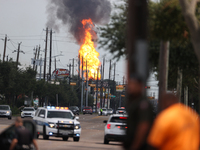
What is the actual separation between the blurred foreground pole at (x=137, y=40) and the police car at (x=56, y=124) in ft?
51.1

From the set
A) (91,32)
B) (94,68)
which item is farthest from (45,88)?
(94,68)

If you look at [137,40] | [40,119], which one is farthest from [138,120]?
[40,119]

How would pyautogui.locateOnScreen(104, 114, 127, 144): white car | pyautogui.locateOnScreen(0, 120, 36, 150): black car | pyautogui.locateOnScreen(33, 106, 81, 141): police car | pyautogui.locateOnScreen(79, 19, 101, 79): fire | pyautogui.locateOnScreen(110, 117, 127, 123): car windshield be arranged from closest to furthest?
pyautogui.locateOnScreen(0, 120, 36, 150): black car
pyautogui.locateOnScreen(104, 114, 127, 144): white car
pyautogui.locateOnScreen(110, 117, 127, 123): car windshield
pyautogui.locateOnScreen(33, 106, 81, 141): police car
pyautogui.locateOnScreen(79, 19, 101, 79): fire

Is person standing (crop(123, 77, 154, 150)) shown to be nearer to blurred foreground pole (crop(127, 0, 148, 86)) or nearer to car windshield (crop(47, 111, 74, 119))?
blurred foreground pole (crop(127, 0, 148, 86))

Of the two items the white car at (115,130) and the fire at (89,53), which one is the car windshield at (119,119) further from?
the fire at (89,53)

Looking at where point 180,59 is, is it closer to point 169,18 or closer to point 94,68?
point 169,18

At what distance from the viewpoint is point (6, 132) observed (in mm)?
9453

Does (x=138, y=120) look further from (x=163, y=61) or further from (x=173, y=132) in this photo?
(x=163, y=61)

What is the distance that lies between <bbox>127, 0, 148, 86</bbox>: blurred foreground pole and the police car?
1558 centimetres

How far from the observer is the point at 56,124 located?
23.6 m

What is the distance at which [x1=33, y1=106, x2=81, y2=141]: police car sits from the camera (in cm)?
2353

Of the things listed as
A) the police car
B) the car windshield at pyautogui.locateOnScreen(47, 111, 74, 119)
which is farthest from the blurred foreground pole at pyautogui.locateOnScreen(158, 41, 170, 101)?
the car windshield at pyautogui.locateOnScreen(47, 111, 74, 119)

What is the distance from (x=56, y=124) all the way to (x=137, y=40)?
53.0 ft

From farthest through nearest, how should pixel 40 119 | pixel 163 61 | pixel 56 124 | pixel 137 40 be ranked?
pixel 40 119 < pixel 56 124 < pixel 163 61 < pixel 137 40
